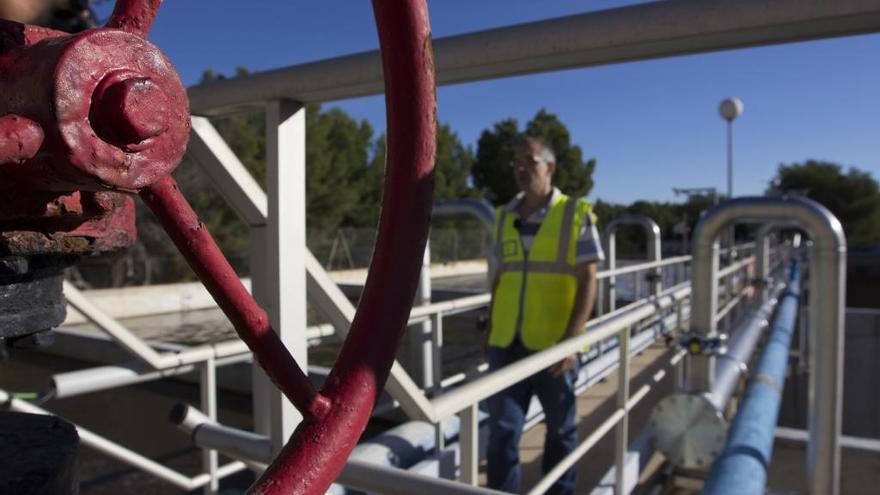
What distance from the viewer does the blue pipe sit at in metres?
1.65

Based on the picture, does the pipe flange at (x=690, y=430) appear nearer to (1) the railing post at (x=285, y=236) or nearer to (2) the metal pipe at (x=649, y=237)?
(1) the railing post at (x=285, y=236)

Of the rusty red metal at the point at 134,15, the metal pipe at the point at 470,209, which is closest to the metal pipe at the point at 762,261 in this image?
the metal pipe at the point at 470,209

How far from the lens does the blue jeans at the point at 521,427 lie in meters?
2.60

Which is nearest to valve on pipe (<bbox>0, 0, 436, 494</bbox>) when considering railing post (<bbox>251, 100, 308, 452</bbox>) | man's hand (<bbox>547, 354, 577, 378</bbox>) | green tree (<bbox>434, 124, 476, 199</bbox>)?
railing post (<bbox>251, 100, 308, 452</bbox>)

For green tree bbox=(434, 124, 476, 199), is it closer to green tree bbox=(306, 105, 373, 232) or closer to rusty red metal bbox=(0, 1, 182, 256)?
green tree bbox=(306, 105, 373, 232)

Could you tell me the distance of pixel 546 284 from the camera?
2.70m

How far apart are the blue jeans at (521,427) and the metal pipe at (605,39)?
1.92 metres

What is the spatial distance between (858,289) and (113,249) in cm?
2854

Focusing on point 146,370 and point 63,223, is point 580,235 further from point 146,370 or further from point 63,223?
point 63,223

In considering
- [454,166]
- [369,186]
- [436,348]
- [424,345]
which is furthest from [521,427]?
[454,166]

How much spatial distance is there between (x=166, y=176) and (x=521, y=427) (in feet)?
7.97

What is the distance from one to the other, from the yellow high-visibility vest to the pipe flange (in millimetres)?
544

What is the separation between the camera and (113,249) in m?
0.52

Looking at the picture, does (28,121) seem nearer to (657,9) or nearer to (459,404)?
(657,9)
